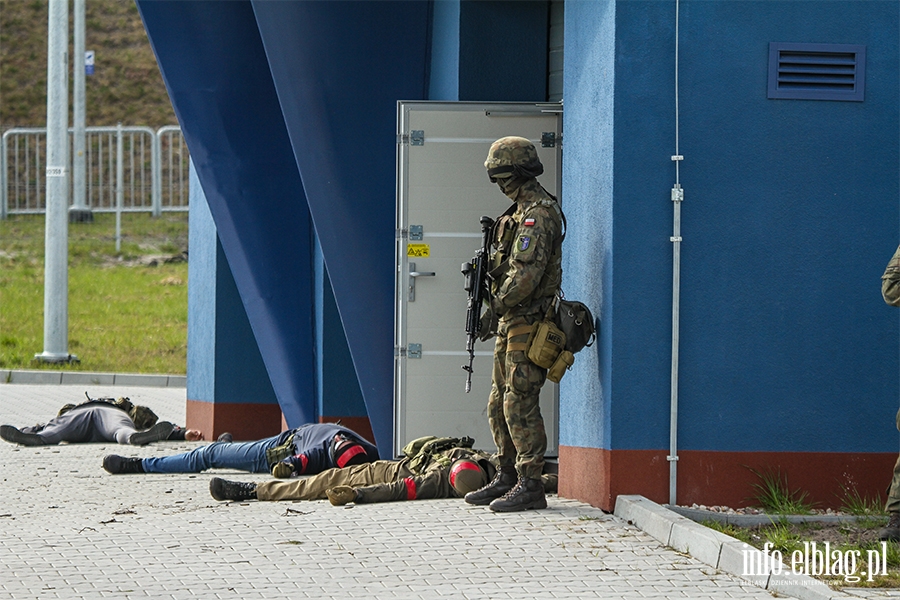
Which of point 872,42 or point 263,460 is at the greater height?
point 872,42

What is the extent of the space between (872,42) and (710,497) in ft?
9.01

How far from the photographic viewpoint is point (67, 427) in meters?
12.0

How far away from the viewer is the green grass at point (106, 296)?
70.6 ft

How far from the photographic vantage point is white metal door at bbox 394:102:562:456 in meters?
9.35

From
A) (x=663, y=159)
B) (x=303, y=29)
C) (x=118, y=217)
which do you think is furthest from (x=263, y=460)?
(x=118, y=217)

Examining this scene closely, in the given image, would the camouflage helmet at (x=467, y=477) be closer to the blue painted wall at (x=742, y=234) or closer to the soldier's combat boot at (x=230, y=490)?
the blue painted wall at (x=742, y=234)

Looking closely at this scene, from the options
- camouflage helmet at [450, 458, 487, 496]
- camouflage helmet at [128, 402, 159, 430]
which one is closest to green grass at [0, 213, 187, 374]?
camouflage helmet at [128, 402, 159, 430]

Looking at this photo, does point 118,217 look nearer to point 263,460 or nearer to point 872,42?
point 263,460

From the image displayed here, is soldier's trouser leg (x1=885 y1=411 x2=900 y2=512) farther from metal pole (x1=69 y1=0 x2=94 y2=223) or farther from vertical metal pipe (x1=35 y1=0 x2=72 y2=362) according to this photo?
metal pole (x1=69 y1=0 x2=94 y2=223)

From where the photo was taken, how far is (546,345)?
726 centimetres

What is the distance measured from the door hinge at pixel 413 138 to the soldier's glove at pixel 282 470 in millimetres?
2437

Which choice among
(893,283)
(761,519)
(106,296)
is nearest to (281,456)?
(761,519)

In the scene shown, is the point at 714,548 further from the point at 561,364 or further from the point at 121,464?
the point at 121,464

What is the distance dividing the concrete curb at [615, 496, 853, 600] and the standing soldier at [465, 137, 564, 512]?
1.91 feet
